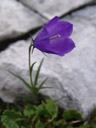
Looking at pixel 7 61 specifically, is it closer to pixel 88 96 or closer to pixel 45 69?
pixel 45 69

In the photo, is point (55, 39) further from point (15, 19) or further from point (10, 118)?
point (15, 19)

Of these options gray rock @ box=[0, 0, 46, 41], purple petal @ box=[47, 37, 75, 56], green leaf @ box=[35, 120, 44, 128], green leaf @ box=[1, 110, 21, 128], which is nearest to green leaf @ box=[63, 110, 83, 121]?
green leaf @ box=[35, 120, 44, 128]

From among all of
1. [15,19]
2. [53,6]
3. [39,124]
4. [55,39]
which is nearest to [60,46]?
[55,39]

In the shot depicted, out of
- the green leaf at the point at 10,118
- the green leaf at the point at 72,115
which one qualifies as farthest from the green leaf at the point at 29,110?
the green leaf at the point at 72,115

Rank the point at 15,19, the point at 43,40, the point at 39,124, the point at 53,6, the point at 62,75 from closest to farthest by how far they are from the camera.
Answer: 1. the point at 43,40
2. the point at 39,124
3. the point at 62,75
4. the point at 15,19
5. the point at 53,6

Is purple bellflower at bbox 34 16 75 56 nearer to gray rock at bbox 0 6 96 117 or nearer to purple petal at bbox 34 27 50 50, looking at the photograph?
purple petal at bbox 34 27 50 50

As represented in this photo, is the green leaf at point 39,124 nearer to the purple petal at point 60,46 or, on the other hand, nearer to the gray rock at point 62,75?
the gray rock at point 62,75
